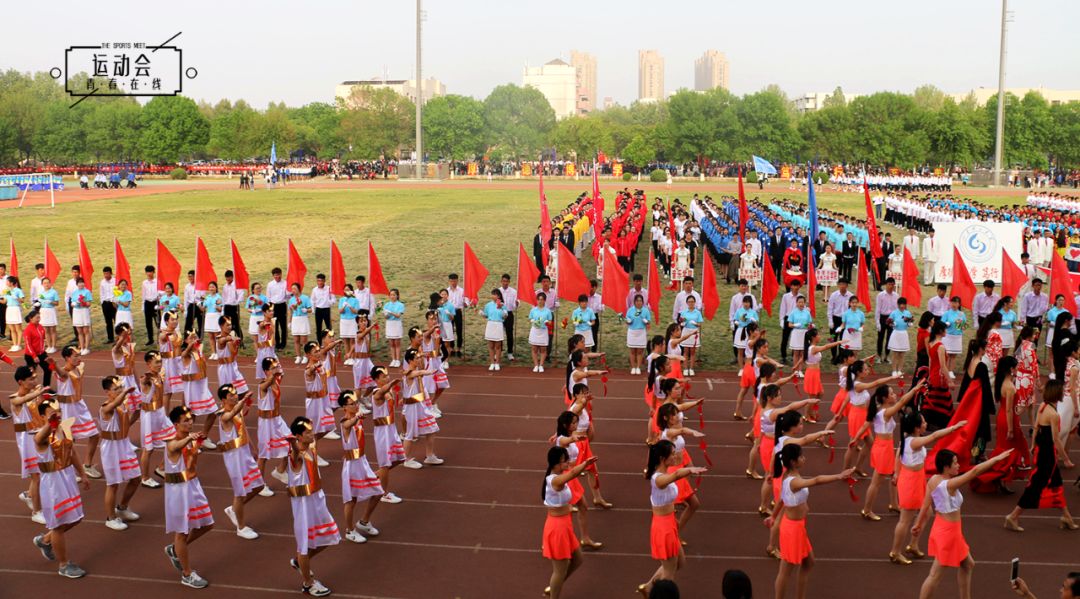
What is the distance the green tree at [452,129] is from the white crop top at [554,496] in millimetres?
86989

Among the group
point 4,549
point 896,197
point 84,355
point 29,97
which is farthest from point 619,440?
point 29,97

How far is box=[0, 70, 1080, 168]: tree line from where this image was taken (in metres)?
77.4

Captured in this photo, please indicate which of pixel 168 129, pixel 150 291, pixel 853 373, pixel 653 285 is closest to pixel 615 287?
pixel 653 285

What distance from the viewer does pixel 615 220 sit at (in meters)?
29.3

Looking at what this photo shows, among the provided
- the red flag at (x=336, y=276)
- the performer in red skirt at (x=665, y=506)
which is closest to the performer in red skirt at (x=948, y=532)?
the performer in red skirt at (x=665, y=506)

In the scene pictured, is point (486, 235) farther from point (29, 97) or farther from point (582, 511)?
point (29, 97)

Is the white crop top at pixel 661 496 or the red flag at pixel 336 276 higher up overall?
the red flag at pixel 336 276

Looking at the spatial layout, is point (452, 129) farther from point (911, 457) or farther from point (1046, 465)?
point (911, 457)

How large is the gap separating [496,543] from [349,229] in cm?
2951

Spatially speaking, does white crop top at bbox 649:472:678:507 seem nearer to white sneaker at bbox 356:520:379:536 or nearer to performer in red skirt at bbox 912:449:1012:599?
performer in red skirt at bbox 912:449:1012:599

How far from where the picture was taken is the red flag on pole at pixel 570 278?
17.0m

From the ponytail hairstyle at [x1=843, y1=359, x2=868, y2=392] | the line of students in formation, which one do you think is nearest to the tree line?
the line of students in formation

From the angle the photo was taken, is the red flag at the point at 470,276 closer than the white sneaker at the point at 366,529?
No

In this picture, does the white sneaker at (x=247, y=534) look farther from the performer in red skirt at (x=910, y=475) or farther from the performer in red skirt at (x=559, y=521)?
the performer in red skirt at (x=910, y=475)
